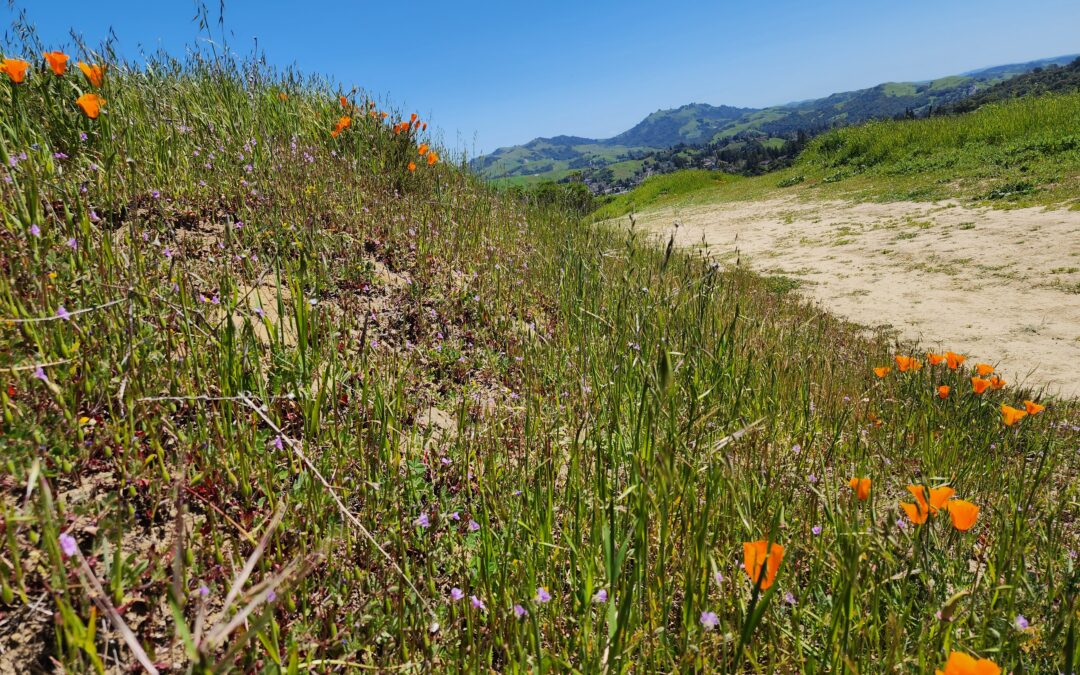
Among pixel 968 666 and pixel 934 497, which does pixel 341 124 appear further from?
pixel 968 666

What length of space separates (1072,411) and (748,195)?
2116 cm

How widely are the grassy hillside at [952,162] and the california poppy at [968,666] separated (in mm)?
13609

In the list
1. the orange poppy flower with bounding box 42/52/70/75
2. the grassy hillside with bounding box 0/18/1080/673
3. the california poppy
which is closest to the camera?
the california poppy

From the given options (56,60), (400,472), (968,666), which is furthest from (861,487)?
(56,60)

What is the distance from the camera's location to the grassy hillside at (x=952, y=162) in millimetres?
13133

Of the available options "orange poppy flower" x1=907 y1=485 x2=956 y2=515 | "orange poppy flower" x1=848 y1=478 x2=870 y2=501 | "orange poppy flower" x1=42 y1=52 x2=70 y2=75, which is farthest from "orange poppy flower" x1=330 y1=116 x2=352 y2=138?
"orange poppy flower" x1=907 y1=485 x2=956 y2=515

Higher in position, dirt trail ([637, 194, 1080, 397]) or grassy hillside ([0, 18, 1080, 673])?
grassy hillside ([0, 18, 1080, 673])

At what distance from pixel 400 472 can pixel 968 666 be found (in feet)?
6.09

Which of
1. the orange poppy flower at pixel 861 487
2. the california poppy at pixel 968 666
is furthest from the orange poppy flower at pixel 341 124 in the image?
the california poppy at pixel 968 666

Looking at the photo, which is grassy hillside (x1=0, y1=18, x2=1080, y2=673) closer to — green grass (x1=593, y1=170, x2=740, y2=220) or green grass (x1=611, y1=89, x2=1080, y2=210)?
green grass (x1=611, y1=89, x2=1080, y2=210)

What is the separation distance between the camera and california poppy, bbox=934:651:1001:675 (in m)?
1.06

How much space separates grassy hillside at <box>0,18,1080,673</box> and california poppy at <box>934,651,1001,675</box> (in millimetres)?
96

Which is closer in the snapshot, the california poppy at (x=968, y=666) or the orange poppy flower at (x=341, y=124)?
the california poppy at (x=968, y=666)

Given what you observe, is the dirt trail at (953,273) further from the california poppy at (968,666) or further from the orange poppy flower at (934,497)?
the california poppy at (968,666)
